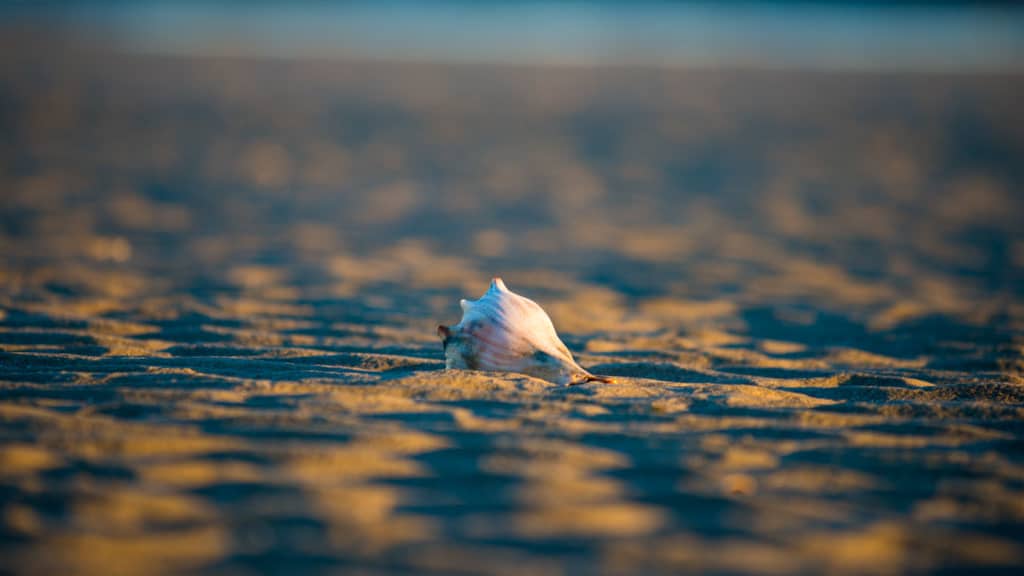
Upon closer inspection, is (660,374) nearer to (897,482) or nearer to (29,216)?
(897,482)

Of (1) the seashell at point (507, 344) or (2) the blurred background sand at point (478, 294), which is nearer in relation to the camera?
(2) the blurred background sand at point (478, 294)

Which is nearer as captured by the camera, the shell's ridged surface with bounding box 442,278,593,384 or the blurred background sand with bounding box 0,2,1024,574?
the blurred background sand with bounding box 0,2,1024,574

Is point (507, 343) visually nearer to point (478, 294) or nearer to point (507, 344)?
point (507, 344)

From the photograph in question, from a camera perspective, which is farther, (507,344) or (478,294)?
(478,294)

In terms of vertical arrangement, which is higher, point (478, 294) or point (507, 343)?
point (478, 294)

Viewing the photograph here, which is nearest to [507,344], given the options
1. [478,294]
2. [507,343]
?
[507,343]
